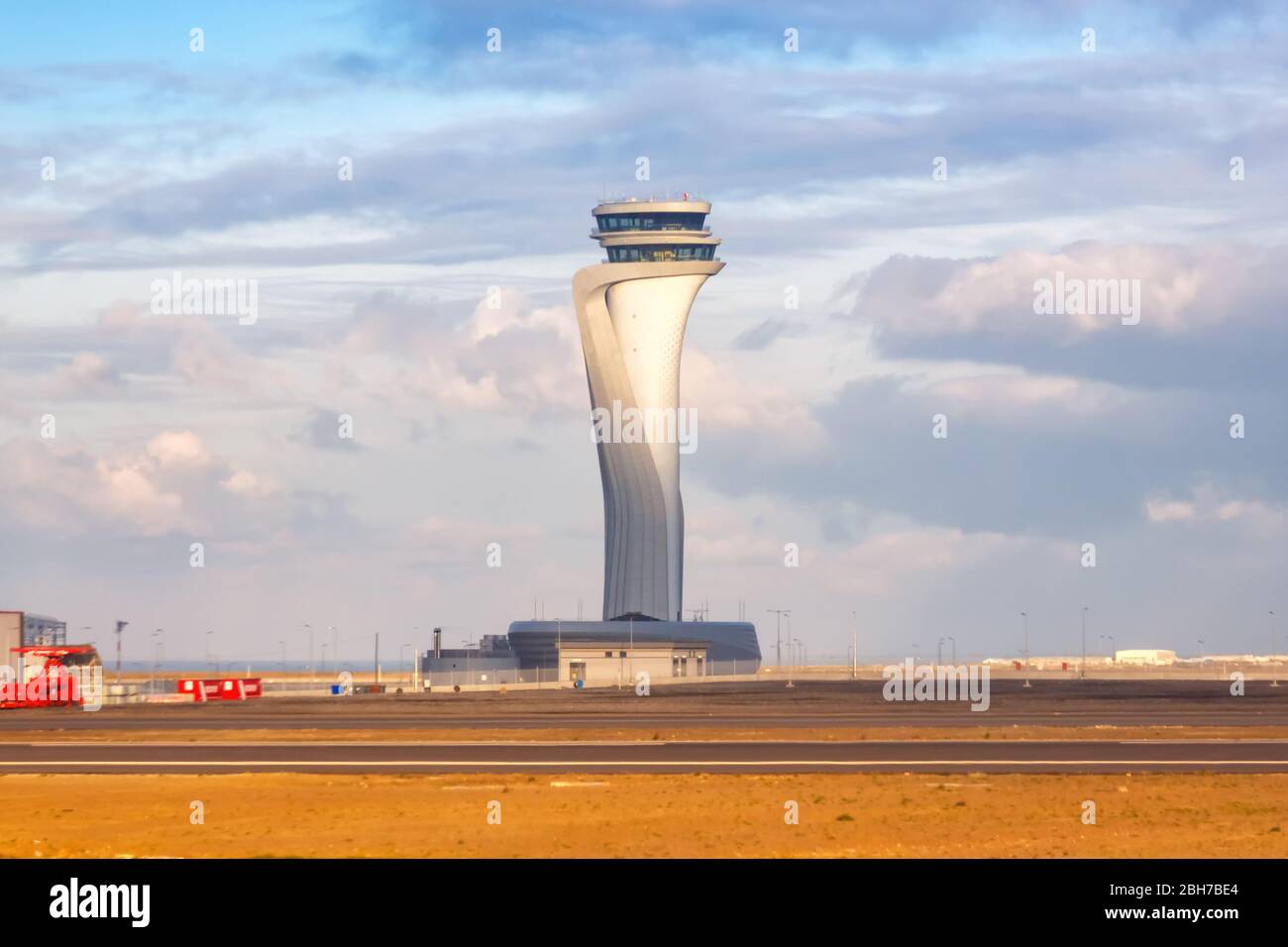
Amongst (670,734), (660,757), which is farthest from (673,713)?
(660,757)

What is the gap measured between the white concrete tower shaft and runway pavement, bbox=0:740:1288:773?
5175 inches

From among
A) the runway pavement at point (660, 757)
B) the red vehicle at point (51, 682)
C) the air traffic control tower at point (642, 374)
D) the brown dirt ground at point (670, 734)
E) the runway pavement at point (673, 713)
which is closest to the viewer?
the runway pavement at point (660, 757)

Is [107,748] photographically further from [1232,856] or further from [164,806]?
[1232,856]

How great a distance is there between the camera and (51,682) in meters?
91.1

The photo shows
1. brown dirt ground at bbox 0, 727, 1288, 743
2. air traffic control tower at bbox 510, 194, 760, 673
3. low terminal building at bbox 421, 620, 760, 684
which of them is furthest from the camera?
air traffic control tower at bbox 510, 194, 760, 673

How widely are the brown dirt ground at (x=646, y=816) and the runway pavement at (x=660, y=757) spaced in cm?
254

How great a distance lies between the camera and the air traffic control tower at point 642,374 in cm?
18312

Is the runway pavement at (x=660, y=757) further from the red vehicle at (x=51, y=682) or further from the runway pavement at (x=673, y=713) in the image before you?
the red vehicle at (x=51, y=682)

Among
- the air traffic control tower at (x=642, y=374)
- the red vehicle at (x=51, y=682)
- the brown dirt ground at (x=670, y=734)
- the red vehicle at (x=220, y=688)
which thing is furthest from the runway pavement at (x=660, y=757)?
the air traffic control tower at (x=642, y=374)

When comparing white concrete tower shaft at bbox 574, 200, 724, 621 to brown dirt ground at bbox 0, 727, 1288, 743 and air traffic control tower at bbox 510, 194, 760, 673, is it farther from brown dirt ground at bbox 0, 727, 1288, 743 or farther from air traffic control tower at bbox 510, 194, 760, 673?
brown dirt ground at bbox 0, 727, 1288, 743

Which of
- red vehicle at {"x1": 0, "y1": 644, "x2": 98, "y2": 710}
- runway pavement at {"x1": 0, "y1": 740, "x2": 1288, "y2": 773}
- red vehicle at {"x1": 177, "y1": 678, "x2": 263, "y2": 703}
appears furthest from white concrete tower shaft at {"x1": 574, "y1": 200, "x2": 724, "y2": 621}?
runway pavement at {"x1": 0, "y1": 740, "x2": 1288, "y2": 773}

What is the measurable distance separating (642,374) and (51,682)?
347 ft

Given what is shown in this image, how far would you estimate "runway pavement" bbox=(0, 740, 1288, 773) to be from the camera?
4247 cm
